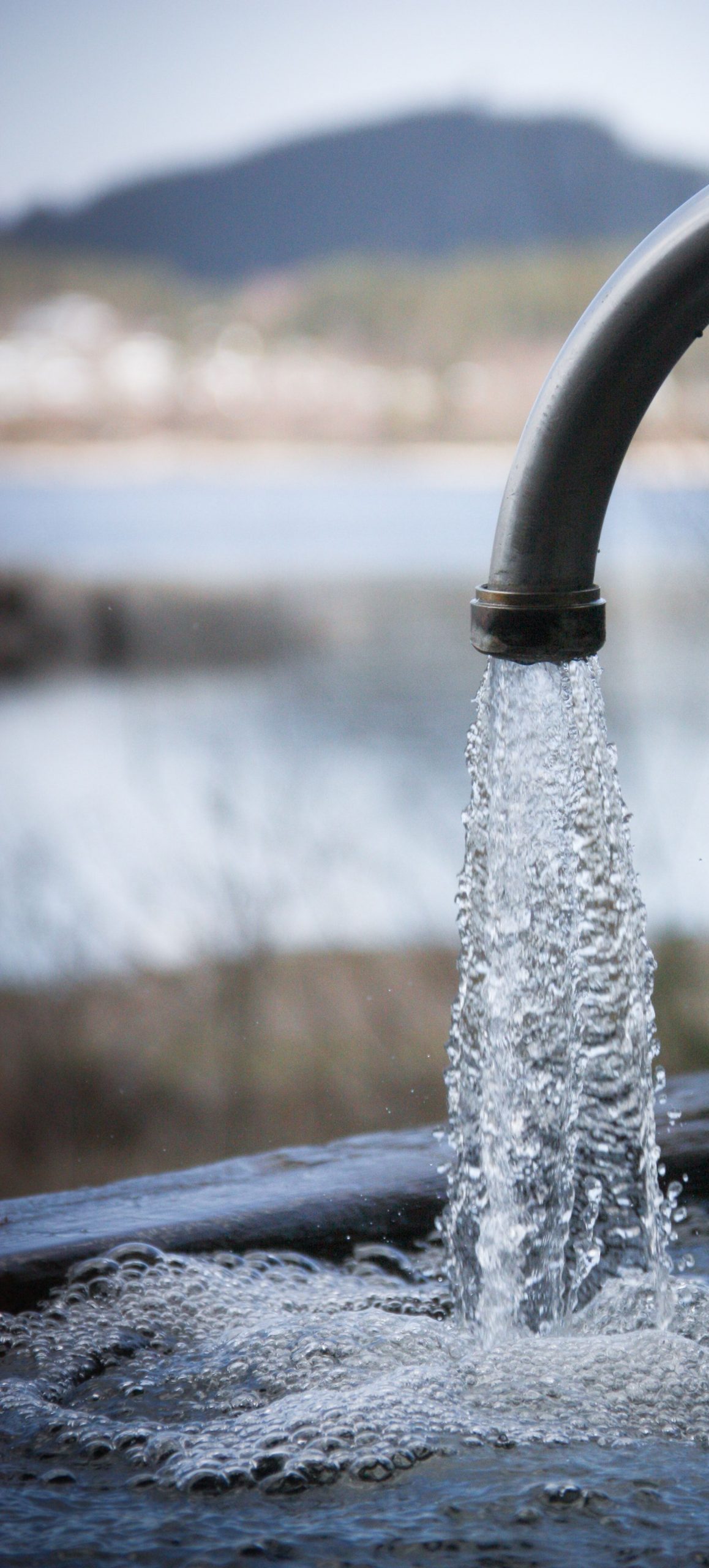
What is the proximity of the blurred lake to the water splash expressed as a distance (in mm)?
2504

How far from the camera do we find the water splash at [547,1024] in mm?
667

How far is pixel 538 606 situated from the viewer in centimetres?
59

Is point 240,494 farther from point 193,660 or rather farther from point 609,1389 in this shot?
point 609,1389

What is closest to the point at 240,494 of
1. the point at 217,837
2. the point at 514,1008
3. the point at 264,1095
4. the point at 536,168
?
the point at 217,837

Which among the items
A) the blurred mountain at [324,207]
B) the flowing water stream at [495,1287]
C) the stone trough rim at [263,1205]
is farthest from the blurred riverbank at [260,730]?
the flowing water stream at [495,1287]

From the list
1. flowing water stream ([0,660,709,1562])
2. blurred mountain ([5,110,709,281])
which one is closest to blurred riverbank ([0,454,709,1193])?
blurred mountain ([5,110,709,281])

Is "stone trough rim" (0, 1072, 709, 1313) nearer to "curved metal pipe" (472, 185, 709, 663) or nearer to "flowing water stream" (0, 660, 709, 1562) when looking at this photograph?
"flowing water stream" (0, 660, 709, 1562)

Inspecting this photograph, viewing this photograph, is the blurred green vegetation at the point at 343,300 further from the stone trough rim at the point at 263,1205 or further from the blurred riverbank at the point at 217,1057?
the stone trough rim at the point at 263,1205

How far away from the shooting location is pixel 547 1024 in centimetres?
74

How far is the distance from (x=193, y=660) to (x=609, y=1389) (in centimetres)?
325

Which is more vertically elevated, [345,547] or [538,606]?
[345,547]

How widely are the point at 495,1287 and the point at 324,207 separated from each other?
3.50m

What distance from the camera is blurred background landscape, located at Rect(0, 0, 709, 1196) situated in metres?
3.56

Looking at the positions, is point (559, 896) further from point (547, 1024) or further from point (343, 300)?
point (343, 300)
